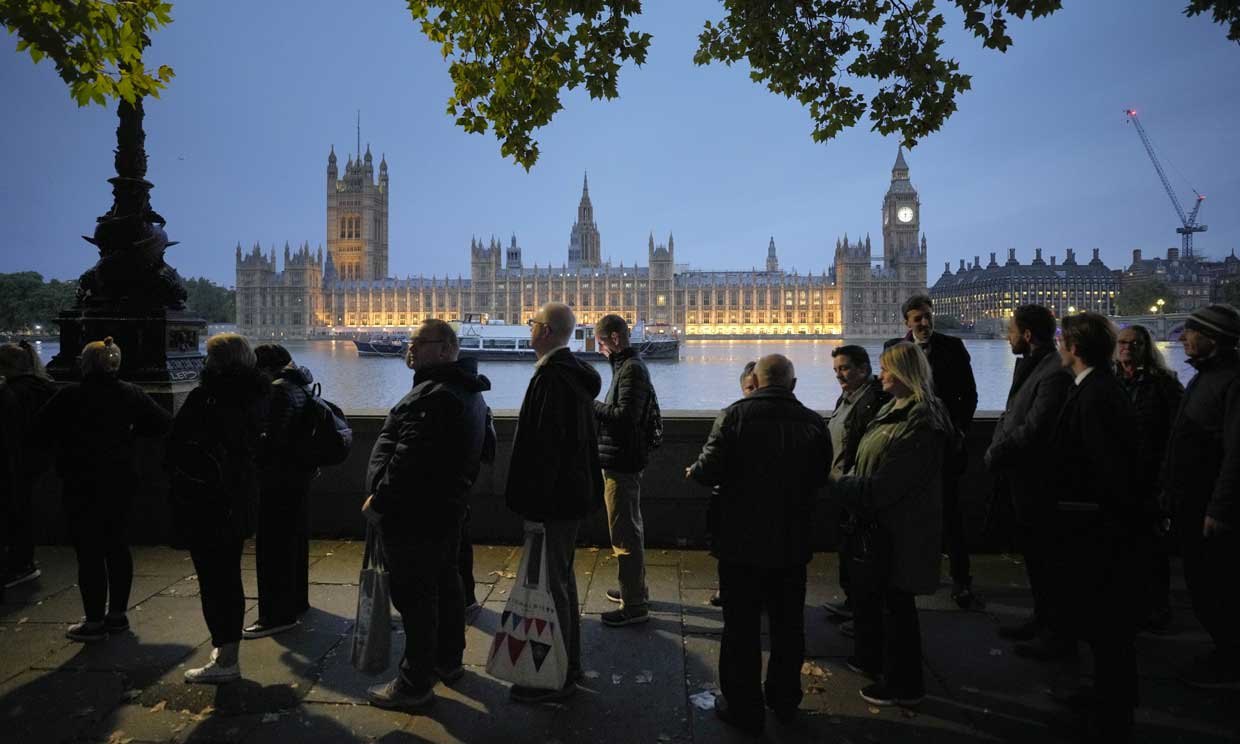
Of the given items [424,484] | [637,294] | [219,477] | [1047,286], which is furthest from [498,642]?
[1047,286]

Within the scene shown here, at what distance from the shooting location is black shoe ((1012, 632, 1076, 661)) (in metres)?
3.29

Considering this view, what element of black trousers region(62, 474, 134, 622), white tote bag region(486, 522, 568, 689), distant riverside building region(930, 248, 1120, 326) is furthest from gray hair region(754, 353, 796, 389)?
distant riverside building region(930, 248, 1120, 326)

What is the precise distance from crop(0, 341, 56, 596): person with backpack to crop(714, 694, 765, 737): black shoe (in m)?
3.80

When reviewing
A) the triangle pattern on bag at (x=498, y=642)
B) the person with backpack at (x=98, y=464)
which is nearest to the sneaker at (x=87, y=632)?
the person with backpack at (x=98, y=464)

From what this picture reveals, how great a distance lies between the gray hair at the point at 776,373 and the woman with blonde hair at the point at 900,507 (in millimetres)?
392

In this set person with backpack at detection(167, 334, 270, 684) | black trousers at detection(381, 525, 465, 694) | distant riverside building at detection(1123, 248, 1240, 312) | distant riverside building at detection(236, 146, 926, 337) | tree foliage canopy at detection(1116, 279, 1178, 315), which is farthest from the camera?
distant riverside building at detection(236, 146, 926, 337)

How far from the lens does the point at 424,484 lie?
2.66 m

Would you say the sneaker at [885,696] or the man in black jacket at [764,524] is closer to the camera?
the man in black jacket at [764,524]

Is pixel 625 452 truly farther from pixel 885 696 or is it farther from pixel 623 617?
pixel 885 696

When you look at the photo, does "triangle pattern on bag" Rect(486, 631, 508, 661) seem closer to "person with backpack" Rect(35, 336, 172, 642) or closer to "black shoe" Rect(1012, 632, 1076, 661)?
"person with backpack" Rect(35, 336, 172, 642)

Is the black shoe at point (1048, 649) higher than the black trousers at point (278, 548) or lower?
lower

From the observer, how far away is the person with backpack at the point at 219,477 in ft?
9.49

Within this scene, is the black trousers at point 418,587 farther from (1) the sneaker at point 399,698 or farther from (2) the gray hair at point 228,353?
(2) the gray hair at point 228,353

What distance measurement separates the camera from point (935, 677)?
3117 mm
